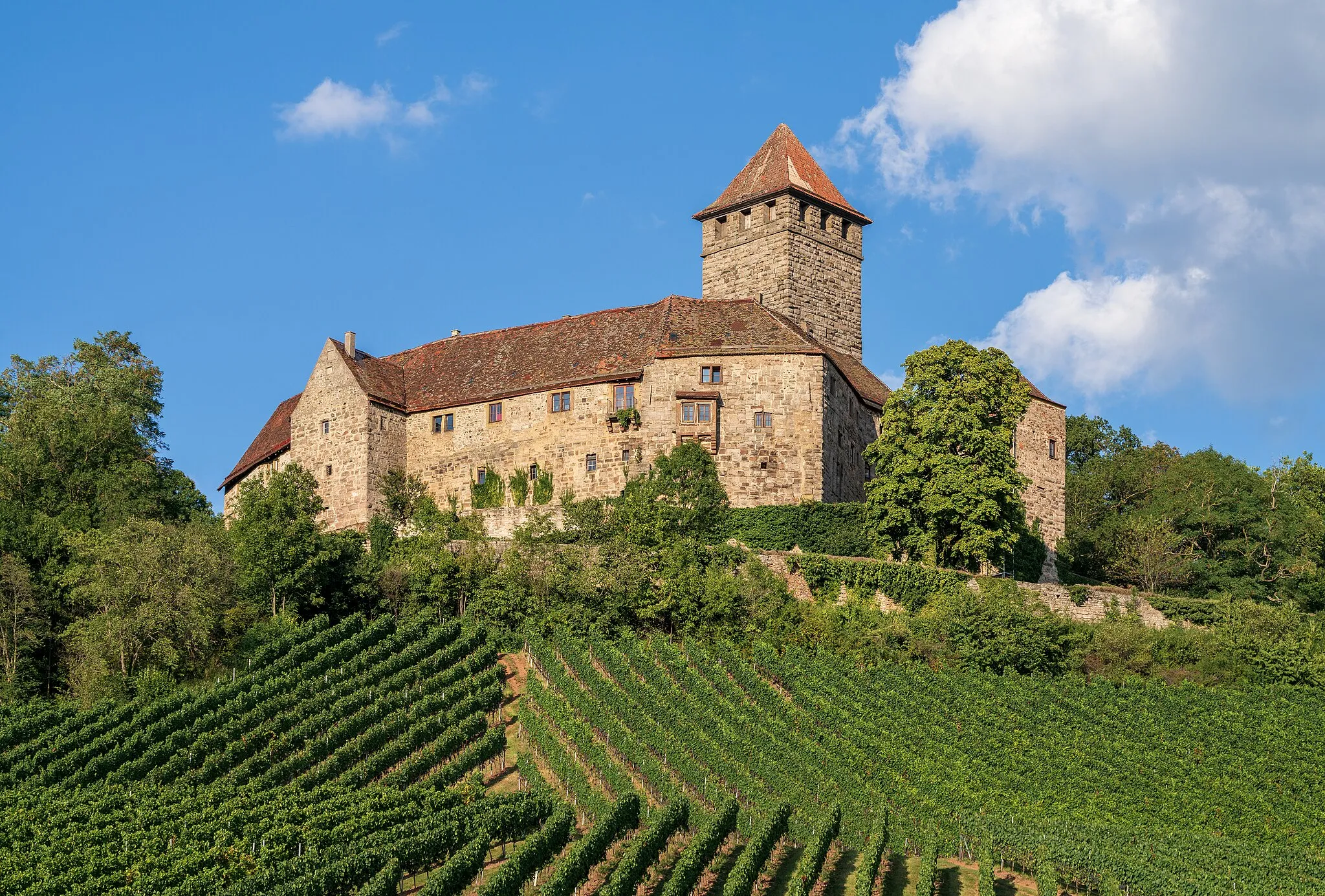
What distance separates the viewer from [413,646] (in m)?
46.2

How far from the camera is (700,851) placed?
1323 inches

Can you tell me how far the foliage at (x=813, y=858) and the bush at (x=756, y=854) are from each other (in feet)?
2.39

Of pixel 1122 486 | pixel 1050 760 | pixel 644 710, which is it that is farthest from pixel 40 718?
pixel 1122 486

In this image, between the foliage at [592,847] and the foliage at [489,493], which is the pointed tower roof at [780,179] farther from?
the foliage at [592,847]

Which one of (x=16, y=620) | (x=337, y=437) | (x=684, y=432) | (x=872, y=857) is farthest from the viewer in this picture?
(x=337, y=437)

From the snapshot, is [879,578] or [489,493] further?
[489,493]

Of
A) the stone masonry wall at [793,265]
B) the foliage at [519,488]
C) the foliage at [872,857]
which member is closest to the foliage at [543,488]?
the foliage at [519,488]

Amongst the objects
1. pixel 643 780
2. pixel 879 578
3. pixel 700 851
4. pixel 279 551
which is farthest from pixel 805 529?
pixel 700 851

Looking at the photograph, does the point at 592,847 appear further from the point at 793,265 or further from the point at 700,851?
the point at 793,265

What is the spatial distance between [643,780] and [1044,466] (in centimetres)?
2744

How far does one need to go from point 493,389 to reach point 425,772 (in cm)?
2102

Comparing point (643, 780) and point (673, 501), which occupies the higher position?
point (673, 501)

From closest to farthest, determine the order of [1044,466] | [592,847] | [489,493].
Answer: [592,847] → [489,493] → [1044,466]

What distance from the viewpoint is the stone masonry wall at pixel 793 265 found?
63.9m
